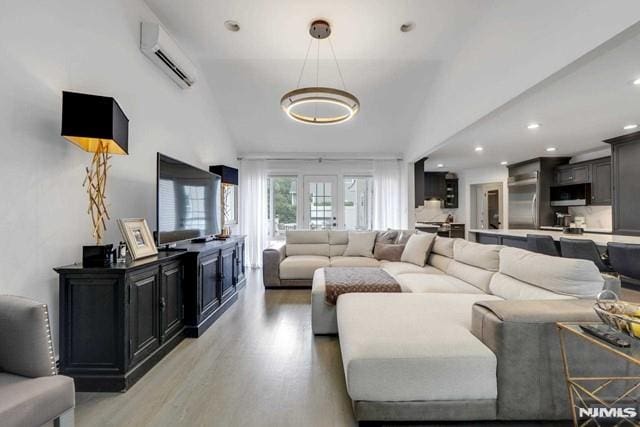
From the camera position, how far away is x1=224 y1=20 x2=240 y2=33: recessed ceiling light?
3412 millimetres

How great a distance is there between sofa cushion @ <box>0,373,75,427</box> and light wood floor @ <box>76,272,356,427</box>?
545mm

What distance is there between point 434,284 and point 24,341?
3066 millimetres

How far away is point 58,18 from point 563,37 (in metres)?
3.68

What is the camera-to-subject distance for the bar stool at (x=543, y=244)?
342 centimetres

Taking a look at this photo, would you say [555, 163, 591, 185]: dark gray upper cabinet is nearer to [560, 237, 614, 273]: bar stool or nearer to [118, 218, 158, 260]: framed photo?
[560, 237, 614, 273]: bar stool

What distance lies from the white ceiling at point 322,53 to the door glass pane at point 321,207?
47.3 inches

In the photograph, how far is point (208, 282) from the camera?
10.3 ft

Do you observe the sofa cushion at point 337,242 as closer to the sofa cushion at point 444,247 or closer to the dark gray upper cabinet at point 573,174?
the sofa cushion at point 444,247

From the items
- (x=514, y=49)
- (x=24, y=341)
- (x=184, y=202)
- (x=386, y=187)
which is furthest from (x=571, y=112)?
(x=24, y=341)

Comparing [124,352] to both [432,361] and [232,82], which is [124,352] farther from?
Answer: [232,82]

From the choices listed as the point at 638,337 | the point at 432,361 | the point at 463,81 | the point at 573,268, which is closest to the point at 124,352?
the point at 432,361

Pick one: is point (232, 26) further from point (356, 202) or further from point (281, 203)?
point (356, 202)

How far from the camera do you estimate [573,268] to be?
1905 mm

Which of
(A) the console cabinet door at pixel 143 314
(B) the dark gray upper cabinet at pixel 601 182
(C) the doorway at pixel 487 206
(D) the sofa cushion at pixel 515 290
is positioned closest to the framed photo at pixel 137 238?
(A) the console cabinet door at pixel 143 314
